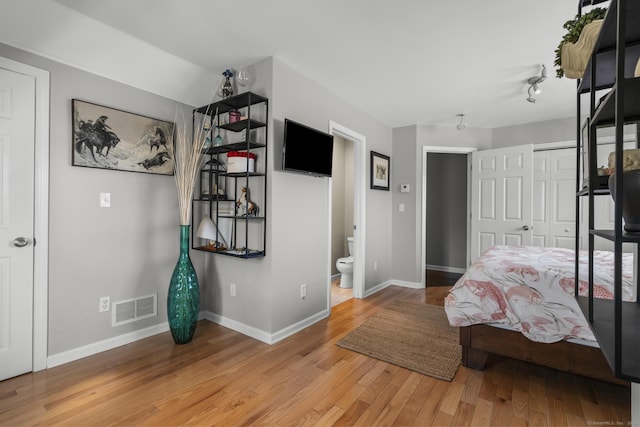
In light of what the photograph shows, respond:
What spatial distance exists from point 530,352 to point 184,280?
2.55 metres

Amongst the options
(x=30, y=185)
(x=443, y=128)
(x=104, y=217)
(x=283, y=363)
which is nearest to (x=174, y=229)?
(x=104, y=217)

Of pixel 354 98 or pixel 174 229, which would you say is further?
pixel 354 98

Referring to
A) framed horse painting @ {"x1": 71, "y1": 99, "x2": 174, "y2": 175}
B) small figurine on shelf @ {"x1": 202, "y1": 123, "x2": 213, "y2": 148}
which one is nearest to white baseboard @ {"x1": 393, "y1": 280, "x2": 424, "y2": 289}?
small figurine on shelf @ {"x1": 202, "y1": 123, "x2": 213, "y2": 148}

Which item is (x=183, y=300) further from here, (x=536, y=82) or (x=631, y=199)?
(x=536, y=82)

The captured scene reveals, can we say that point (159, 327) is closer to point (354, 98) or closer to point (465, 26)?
point (354, 98)

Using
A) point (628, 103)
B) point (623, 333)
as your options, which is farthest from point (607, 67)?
point (623, 333)

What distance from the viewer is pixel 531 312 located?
1.91m

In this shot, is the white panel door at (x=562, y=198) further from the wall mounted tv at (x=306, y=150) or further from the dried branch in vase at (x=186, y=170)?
the dried branch in vase at (x=186, y=170)

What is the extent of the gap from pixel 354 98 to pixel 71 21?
248cm

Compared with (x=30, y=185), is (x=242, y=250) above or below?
below

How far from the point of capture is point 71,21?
6.72ft

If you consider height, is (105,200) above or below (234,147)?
below

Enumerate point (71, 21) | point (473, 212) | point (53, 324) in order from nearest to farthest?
point (71, 21) → point (53, 324) → point (473, 212)

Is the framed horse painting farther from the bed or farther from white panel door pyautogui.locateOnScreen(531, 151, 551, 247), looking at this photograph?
white panel door pyautogui.locateOnScreen(531, 151, 551, 247)
